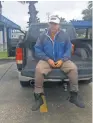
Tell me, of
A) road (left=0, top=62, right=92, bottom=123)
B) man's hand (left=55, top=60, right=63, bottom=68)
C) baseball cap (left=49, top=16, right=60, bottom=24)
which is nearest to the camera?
road (left=0, top=62, right=92, bottom=123)

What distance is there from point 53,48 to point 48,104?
48.9 inches

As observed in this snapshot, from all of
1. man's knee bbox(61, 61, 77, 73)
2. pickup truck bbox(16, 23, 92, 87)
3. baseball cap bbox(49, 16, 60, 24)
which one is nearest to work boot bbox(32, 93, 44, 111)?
pickup truck bbox(16, 23, 92, 87)

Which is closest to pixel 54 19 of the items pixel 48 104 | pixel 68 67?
pixel 68 67

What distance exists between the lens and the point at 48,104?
248 inches

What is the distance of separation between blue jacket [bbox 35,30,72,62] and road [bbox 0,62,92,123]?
0.94m

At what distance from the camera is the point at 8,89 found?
7.75m

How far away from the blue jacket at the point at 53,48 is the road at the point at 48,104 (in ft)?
3.09

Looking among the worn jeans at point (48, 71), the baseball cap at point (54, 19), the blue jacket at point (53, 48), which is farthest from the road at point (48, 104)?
the baseball cap at point (54, 19)

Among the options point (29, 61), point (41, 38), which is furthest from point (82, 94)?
point (41, 38)

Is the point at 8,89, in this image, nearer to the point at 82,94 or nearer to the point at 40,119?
the point at 82,94

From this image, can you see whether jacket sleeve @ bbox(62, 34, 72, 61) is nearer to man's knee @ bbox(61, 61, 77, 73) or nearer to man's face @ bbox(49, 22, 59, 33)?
man's knee @ bbox(61, 61, 77, 73)

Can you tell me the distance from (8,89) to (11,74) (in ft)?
8.73

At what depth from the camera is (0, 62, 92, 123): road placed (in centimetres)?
527

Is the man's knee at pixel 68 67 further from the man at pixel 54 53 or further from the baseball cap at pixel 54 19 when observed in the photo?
the baseball cap at pixel 54 19
